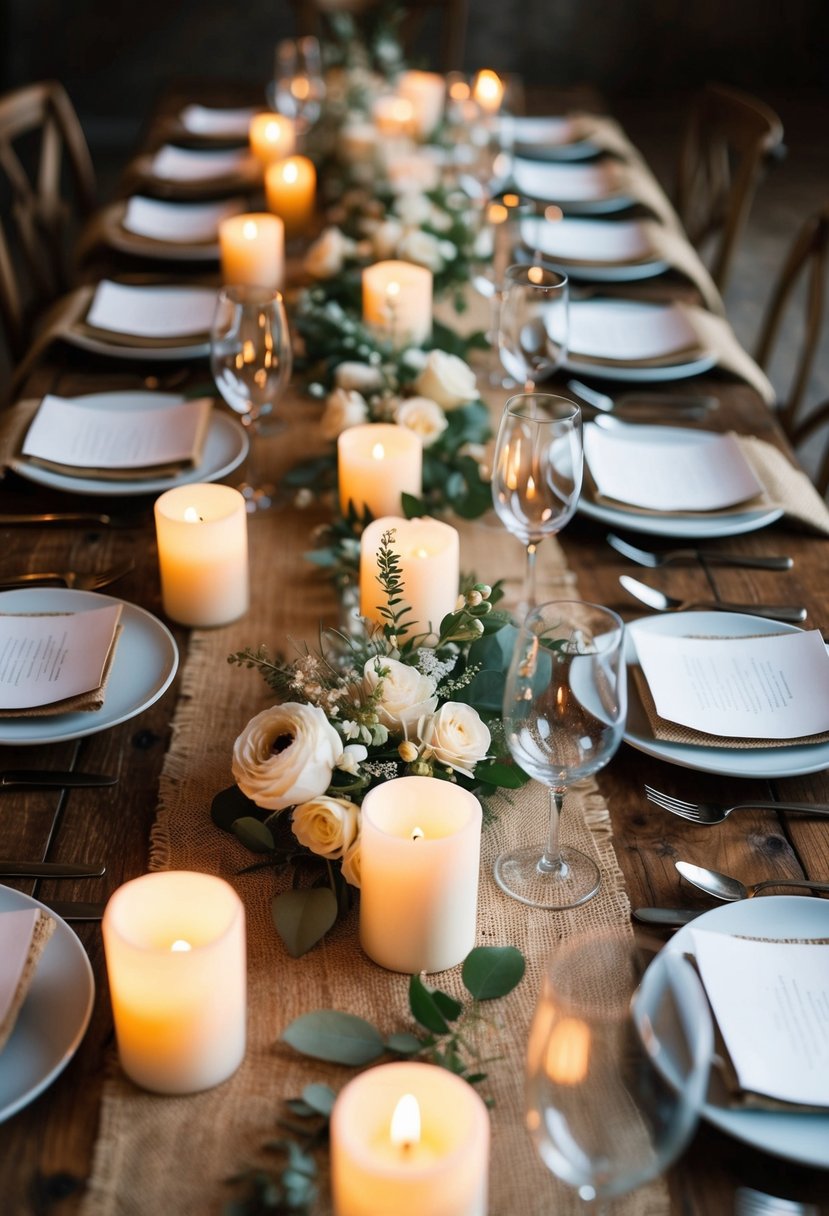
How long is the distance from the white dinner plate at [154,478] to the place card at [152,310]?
233mm

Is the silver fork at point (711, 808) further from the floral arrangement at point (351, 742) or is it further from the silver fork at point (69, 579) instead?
the silver fork at point (69, 579)

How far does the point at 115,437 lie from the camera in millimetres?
1614

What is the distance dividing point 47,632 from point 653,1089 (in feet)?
2.59

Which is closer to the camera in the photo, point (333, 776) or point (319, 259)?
point (333, 776)

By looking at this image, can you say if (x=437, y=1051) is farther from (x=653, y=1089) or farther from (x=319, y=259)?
(x=319, y=259)

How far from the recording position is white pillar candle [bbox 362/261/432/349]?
183 cm

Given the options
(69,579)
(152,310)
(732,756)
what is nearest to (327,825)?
(732,756)

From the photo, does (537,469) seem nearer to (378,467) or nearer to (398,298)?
(378,467)

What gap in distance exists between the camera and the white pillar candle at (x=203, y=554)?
1275 mm

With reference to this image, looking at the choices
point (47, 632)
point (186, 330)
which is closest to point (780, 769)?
point (47, 632)

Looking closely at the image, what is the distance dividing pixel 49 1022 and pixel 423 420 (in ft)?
3.05

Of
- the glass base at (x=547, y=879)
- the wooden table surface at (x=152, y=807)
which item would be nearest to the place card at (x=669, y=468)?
the wooden table surface at (x=152, y=807)

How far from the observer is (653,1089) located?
24.4 inches

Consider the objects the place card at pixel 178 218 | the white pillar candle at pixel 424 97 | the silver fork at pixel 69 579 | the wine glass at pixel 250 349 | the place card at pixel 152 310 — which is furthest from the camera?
the white pillar candle at pixel 424 97
